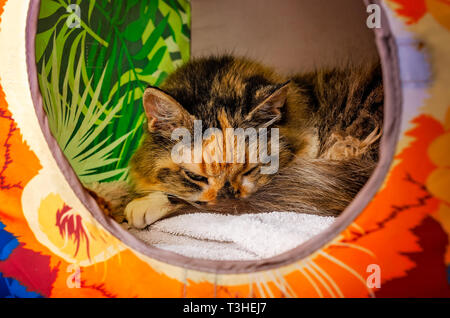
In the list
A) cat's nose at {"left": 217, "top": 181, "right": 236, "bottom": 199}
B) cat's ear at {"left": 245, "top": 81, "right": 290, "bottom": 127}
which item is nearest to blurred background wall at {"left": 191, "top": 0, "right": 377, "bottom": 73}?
cat's ear at {"left": 245, "top": 81, "right": 290, "bottom": 127}

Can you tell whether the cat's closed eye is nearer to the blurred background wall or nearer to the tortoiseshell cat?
the tortoiseshell cat

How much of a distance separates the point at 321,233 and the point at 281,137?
0.57 m

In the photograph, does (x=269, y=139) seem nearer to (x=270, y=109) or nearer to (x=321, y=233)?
(x=270, y=109)

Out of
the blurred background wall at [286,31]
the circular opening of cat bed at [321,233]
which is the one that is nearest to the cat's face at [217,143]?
the circular opening of cat bed at [321,233]

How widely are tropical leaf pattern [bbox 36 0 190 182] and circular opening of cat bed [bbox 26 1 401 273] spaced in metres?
0.27

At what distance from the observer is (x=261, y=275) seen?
35.9 inches

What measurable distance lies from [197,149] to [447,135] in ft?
2.53

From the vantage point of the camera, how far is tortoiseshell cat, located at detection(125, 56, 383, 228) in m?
1.27

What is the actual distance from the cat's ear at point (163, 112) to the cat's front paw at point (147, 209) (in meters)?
0.27

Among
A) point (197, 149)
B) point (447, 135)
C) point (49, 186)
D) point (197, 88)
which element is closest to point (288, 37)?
point (197, 88)

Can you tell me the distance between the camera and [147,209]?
4.64ft

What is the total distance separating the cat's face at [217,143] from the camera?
1.31 m

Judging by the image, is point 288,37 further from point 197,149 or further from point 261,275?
point 261,275

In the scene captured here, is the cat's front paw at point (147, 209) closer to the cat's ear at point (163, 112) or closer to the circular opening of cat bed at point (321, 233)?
the cat's ear at point (163, 112)
